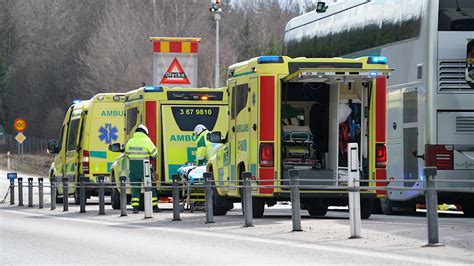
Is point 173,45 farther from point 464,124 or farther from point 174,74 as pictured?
point 464,124

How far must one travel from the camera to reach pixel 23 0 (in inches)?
4786

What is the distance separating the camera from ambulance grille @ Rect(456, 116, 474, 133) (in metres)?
24.1

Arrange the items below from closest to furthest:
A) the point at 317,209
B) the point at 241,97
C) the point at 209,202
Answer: the point at 209,202 → the point at 241,97 → the point at 317,209

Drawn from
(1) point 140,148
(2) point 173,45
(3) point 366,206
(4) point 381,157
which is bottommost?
(3) point 366,206

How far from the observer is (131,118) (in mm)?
30438

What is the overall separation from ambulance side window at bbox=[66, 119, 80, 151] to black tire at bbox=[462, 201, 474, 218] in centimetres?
1204

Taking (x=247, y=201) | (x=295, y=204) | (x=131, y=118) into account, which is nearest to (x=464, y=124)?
(x=247, y=201)

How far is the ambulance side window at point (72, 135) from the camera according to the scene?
114ft

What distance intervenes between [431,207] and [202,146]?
37.6 feet

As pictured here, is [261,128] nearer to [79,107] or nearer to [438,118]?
[438,118]

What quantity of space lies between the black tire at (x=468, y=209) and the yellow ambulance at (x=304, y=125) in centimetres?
301

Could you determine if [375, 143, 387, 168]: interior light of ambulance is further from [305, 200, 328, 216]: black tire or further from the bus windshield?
the bus windshield

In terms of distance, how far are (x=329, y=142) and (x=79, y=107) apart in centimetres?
1290

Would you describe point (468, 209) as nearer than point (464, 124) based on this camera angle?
No
